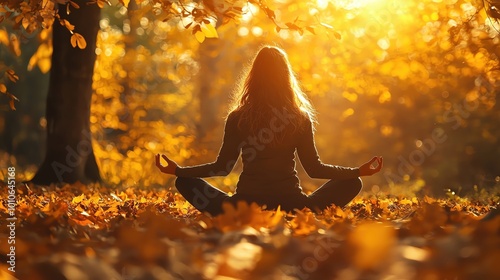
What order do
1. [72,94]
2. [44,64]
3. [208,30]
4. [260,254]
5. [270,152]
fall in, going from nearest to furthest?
[260,254] → [208,30] → [270,152] → [72,94] → [44,64]

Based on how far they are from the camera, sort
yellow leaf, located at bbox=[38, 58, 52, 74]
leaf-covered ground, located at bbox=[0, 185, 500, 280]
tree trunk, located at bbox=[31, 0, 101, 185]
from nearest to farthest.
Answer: leaf-covered ground, located at bbox=[0, 185, 500, 280] < tree trunk, located at bbox=[31, 0, 101, 185] < yellow leaf, located at bbox=[38, 58, 52, 74]

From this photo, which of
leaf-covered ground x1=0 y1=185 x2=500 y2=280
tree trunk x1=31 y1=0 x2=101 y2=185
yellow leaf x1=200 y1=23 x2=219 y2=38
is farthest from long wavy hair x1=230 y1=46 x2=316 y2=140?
tree trunk x1=31 y1=0 x2=101 y2=185

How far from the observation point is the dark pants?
5102 mm

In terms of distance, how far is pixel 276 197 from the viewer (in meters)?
5.09

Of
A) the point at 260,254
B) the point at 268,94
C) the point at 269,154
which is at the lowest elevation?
the point at 260,254

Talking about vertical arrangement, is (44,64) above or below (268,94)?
below

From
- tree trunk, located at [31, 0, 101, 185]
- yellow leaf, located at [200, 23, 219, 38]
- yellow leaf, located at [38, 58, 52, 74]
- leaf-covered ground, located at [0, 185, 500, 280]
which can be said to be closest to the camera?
leaf-covered ground, located at [0, 185, 500, 280]

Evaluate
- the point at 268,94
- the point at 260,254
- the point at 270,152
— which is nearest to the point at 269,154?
the point at 270,152

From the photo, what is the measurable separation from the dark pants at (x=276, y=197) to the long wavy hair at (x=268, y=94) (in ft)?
1.67

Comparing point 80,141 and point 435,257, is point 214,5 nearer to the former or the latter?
point 435,257

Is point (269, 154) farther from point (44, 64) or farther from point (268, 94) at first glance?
point (44, 64)

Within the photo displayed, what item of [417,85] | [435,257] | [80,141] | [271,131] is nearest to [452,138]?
[417,85]

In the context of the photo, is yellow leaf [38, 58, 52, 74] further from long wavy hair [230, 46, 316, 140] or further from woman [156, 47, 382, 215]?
long wavy hair [230, 46, 316, 140]

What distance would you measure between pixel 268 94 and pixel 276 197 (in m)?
0.79
